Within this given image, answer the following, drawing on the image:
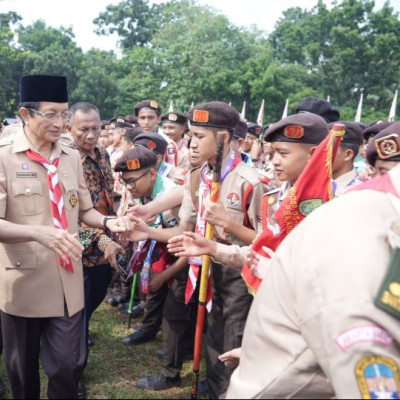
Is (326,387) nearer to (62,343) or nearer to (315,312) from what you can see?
(315,312)

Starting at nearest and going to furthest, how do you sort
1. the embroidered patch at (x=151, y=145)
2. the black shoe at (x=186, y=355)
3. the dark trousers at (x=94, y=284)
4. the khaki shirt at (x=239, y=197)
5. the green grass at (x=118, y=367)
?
the khaki shirt at (x=239, y=197) < the green grass at (x=118, y=367) < the dark trousers at (x=94, y=284) < the black shoe at (x=186, y=355) < the embroidered patch at (x=151, y=145)

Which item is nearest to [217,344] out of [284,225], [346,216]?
[284,225]

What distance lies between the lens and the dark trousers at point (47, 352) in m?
3.04

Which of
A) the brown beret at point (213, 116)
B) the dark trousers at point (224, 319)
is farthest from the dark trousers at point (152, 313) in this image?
the brown beret at point (213, 116)

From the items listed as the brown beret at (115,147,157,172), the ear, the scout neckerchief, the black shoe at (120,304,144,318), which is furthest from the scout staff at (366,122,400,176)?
the black shoe at (120,304,144,318)

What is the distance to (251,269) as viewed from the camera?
2.48m

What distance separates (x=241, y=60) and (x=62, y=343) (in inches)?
1796

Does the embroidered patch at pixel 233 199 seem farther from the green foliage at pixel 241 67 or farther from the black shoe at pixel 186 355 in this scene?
the green foliage at pixel 241 67

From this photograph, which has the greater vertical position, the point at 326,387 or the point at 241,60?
the point at 241,60

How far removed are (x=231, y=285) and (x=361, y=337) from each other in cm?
259

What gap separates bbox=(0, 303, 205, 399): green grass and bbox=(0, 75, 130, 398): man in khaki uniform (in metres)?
1.06

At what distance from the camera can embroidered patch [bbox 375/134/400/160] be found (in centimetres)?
240

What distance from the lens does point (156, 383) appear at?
4.16 meters

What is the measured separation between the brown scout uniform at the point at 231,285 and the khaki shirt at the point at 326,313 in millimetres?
2173
